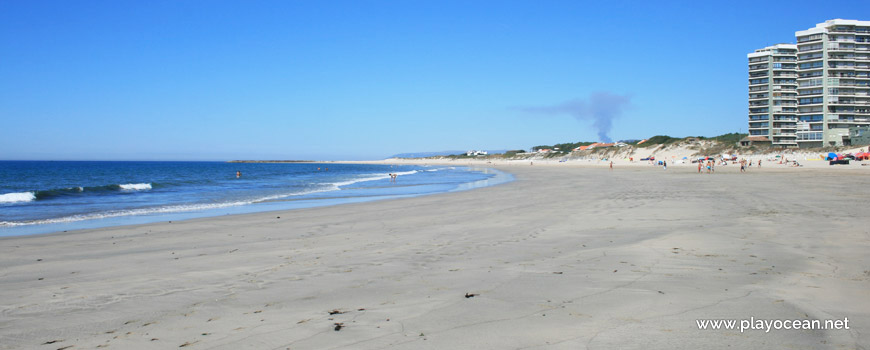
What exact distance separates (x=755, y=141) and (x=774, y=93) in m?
9.69

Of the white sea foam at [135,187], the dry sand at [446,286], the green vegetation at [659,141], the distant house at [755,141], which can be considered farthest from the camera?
the green vegetation at [659,141]

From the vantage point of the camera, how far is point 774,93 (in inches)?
3088

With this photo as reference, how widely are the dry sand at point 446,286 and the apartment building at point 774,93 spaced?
8214 centimetres

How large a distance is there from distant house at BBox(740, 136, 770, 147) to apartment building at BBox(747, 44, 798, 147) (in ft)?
3.33

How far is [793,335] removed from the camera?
12.0ft

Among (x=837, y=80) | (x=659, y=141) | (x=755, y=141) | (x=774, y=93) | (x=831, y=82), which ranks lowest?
(x=755, y=141)

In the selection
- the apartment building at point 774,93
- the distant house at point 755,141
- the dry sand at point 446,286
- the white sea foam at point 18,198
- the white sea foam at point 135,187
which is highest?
the apartment building at point 774,93

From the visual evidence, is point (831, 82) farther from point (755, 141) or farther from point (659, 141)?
point (659, 141)

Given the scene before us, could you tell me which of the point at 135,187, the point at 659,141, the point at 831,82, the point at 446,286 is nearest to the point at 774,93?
the point at 831,82

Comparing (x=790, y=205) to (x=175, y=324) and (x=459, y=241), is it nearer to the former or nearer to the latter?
(x=459, y=241)

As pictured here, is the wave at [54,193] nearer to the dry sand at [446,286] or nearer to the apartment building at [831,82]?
the dry sand at [446,286]

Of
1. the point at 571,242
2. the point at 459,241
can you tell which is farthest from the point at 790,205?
the point at 459,241

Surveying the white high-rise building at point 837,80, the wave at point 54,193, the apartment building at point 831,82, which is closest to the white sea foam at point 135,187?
the wave at point 54,193

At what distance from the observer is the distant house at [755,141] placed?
74.0m
